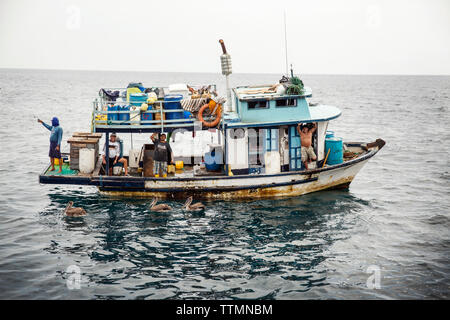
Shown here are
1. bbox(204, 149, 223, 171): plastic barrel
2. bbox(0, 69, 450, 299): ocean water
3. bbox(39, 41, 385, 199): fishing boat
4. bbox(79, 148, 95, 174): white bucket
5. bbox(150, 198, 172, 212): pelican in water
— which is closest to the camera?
bbox(0, 69, 450, 299): ocean water

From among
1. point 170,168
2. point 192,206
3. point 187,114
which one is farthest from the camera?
point 170,168

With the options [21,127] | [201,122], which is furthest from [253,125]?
[21,127]

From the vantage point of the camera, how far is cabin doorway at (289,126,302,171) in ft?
62.9

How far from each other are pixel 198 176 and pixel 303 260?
21.5 feet

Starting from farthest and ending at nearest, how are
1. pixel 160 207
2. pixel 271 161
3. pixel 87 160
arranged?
pixel 271 161, pixel 87 160, pixel 160 207

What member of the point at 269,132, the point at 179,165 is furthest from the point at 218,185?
the point at 269,132

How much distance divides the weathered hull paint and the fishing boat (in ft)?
0.13

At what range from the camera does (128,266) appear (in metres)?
13.9

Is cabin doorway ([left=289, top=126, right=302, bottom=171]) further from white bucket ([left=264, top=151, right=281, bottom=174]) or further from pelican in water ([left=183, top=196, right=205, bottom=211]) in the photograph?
pelican in water ([left=183, top=196, right=205, bottom=211])

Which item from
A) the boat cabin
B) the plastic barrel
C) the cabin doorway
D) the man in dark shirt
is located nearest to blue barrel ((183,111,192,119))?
the man in dark shirt

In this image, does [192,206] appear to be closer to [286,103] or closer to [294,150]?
[294,150]

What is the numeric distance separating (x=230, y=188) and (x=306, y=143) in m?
3.70

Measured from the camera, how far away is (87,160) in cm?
1869

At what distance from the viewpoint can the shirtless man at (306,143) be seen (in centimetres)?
1902
